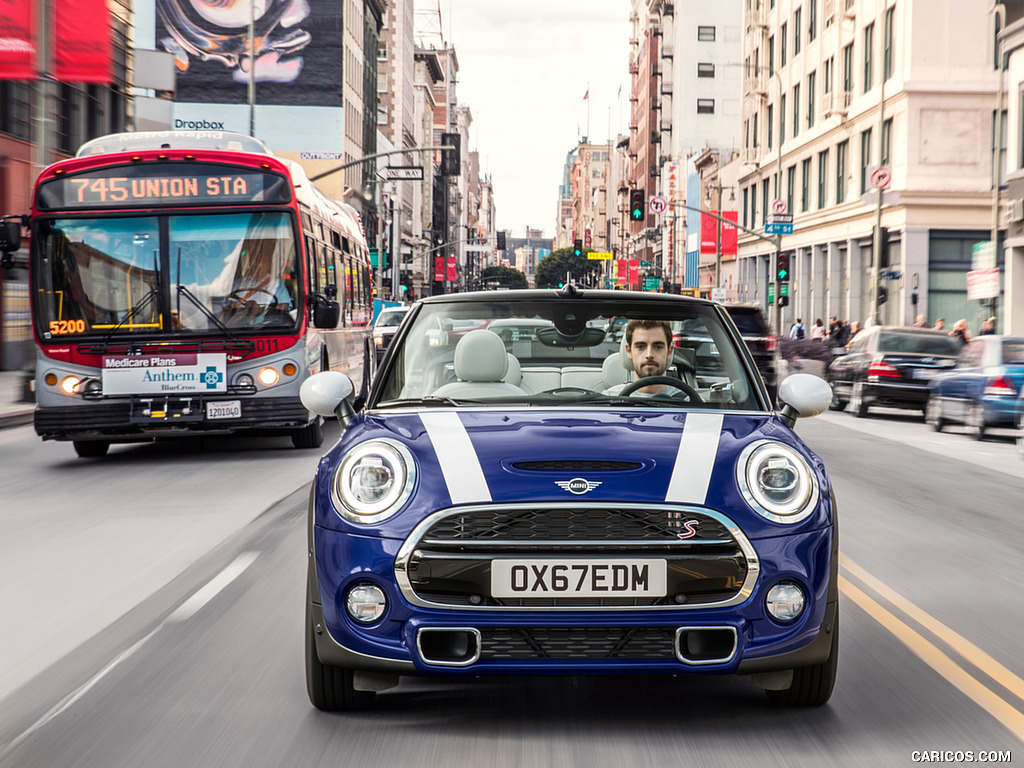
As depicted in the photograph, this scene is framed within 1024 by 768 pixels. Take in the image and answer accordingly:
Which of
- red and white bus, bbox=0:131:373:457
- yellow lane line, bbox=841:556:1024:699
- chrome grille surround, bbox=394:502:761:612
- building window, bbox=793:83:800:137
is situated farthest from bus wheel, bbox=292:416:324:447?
building window, bbox=793:83:800:137

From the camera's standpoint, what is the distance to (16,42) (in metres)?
21.1

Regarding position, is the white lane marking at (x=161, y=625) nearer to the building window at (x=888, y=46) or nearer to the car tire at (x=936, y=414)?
the car tire at (x=936, y=414)

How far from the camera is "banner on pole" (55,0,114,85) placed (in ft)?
72.9

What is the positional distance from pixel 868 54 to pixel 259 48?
110 ft

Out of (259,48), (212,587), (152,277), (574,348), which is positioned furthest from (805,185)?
(574,348)

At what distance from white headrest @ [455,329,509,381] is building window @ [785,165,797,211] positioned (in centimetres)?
5326

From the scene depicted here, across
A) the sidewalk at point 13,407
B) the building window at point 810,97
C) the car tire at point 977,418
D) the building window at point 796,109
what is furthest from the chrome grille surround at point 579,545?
the building window at point 796,109

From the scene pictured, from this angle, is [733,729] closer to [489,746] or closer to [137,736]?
[489,746]

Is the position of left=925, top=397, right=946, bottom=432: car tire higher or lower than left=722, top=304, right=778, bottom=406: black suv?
lower

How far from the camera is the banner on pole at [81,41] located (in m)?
22.2

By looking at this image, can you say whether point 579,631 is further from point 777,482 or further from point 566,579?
point 777,482

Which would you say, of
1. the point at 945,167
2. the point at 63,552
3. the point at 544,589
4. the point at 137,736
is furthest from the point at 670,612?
the point at 945,167

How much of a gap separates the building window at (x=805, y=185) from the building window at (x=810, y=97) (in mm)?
1661

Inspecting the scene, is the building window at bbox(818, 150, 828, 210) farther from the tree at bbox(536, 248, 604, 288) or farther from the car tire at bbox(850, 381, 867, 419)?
the tree at bbox(536, 248, 604, 288)
